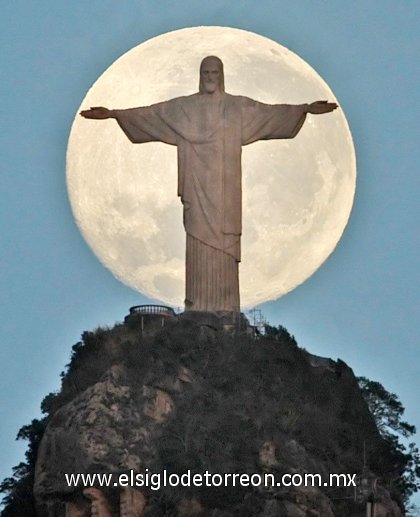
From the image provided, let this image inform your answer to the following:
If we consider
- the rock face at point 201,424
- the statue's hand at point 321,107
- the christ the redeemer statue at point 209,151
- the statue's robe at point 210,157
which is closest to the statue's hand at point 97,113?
the christ the redeemer statue at point 209,151

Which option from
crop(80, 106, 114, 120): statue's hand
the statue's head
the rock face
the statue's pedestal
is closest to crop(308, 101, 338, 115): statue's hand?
the statue's head

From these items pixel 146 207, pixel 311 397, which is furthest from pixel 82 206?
pixel 311 397

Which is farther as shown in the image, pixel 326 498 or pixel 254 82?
pixel 254 82

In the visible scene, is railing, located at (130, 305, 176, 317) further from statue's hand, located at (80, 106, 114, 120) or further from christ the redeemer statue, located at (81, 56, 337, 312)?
statue's hand, located at (80, 106, 114, 120)

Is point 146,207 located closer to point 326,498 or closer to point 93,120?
point 93,120

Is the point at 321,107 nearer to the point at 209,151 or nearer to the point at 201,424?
the point at 209,151

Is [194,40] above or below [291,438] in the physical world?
above

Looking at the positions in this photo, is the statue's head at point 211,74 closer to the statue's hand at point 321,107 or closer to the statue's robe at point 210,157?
the statue's robe at point 210,157
